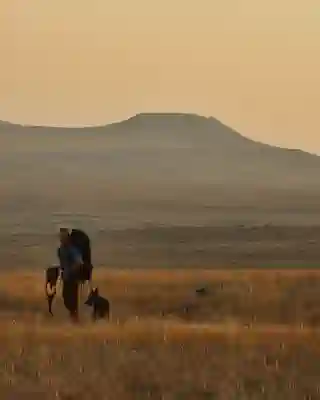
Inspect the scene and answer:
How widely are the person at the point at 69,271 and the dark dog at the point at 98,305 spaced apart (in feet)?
0.25

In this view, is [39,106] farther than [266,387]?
Yes

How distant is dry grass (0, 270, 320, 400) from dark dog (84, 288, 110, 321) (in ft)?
0.10

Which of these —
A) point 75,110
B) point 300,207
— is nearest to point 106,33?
point 75,110

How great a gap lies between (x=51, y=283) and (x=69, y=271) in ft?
0.33

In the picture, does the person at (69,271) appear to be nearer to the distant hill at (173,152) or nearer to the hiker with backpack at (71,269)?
the hiker with backpack at (71,269)

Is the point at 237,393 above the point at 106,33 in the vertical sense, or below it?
below

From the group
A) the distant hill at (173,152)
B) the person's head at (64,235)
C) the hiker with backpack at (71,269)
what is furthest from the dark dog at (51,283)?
the distant hill at (173,152)

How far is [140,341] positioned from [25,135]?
1.12 metres

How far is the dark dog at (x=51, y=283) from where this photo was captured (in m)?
3.31

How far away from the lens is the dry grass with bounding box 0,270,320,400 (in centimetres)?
314

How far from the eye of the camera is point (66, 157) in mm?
3367

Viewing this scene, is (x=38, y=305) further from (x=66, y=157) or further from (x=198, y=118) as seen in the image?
(x=198, y=118)

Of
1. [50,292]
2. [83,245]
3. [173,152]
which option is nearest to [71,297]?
[50,292]

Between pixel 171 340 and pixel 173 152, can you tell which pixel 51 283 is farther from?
pixel 173 152
